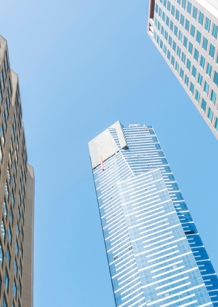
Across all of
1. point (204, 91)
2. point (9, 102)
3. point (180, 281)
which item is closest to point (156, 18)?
point (204, 91)

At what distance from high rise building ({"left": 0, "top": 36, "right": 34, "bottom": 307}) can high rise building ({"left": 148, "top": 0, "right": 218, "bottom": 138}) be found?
28.3 metres

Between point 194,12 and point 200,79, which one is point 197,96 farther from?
point 194,12

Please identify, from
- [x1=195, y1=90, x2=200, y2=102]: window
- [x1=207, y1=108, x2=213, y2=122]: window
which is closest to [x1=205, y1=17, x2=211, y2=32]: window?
[x1=207, y1=108, x2=213, y2=122]: window

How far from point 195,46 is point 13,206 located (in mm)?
37837

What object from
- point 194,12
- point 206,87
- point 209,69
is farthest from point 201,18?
point 206,87

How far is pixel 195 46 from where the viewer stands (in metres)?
68.8

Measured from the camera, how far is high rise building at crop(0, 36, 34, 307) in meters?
43.8

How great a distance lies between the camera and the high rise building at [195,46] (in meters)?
61.6

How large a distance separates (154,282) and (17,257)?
151m

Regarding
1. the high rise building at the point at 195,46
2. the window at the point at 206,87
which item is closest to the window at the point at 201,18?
the high rise building at the point at 195,46

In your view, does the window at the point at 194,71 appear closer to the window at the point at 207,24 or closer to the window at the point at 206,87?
the window at the point at 206,87

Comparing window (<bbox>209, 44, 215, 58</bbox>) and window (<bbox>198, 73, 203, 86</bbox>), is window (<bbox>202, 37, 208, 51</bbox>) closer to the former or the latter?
window (<bbox>209, 44, 215, 58</bbox>)

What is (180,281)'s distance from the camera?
186 meters

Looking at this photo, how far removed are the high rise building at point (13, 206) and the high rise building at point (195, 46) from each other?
93.0 feet
